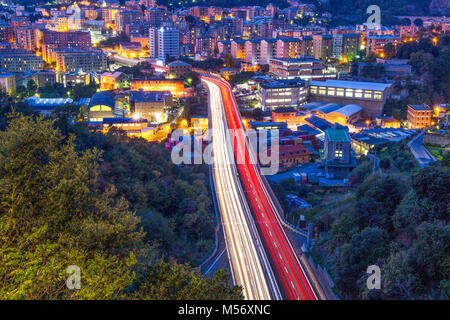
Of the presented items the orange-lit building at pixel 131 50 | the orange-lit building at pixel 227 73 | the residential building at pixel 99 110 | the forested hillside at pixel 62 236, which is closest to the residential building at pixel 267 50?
the orange-lit building at pixel 227 73

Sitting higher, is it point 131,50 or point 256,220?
point 131,50

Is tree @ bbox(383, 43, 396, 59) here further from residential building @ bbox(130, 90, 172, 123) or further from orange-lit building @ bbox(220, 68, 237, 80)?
residential building @ bbox(130, 90, 172, 123)

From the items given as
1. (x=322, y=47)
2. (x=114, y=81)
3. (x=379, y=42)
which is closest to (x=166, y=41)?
(x=114, y=81)

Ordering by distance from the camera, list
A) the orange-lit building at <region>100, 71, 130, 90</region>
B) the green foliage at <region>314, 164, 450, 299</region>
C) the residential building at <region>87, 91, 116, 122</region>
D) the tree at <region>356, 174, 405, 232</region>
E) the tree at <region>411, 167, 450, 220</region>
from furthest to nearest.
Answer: the orange-lit building at <region>100, 71, 130, 90</region> < the residential building at <region>87, 91, 116, 122</region> < the tree at <region>356, 174, 405, 232</region> < the tree at <region>411, 167, 450, 220</region> < the green foliage at <region>314, 164, 450, 299</region>

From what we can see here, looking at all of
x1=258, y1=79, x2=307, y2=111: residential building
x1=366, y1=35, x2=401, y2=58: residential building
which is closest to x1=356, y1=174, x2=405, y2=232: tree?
x1=258, y1=79, x2=307, y2=111: residential building

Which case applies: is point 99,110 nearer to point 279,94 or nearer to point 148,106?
point 148,106

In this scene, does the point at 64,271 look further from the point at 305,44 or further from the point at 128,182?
the point at 305,44
